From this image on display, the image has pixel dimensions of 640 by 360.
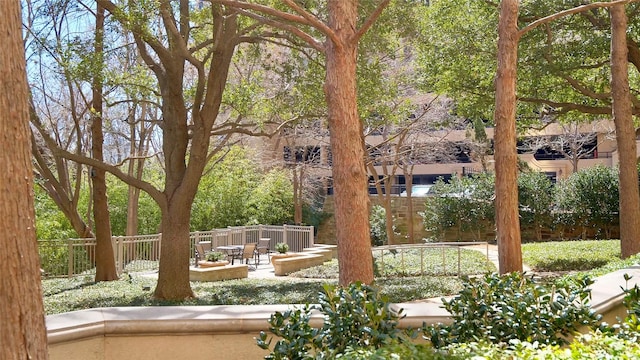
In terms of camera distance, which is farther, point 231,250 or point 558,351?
point 231,250

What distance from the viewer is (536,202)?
2844 centimetres

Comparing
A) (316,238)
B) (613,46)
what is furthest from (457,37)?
(316,238)

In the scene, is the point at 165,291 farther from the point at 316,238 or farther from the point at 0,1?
the point at 316,238

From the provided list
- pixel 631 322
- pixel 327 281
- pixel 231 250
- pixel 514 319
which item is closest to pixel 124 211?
pixel 231 250

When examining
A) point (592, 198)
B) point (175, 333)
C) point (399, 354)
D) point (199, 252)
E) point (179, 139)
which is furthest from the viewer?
point (592, 198)

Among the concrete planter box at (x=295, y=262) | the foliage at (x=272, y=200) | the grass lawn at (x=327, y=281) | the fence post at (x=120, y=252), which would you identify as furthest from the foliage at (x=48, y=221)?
the foliage at (x=272, y=200)

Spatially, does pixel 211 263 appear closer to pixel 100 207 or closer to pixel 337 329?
pixel 100 207

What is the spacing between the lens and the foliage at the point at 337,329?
4.09 metres

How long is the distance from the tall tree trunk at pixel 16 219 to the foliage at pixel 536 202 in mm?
27190

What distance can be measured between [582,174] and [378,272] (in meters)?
13.8

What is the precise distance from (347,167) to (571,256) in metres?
13.4

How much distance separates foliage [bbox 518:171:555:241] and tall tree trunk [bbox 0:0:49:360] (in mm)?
27190

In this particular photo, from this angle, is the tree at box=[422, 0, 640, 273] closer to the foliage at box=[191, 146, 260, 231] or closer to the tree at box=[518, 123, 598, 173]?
the foliage at box=[191, 146, 260, 231]

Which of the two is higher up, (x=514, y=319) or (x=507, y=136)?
(x=507, y=136)
